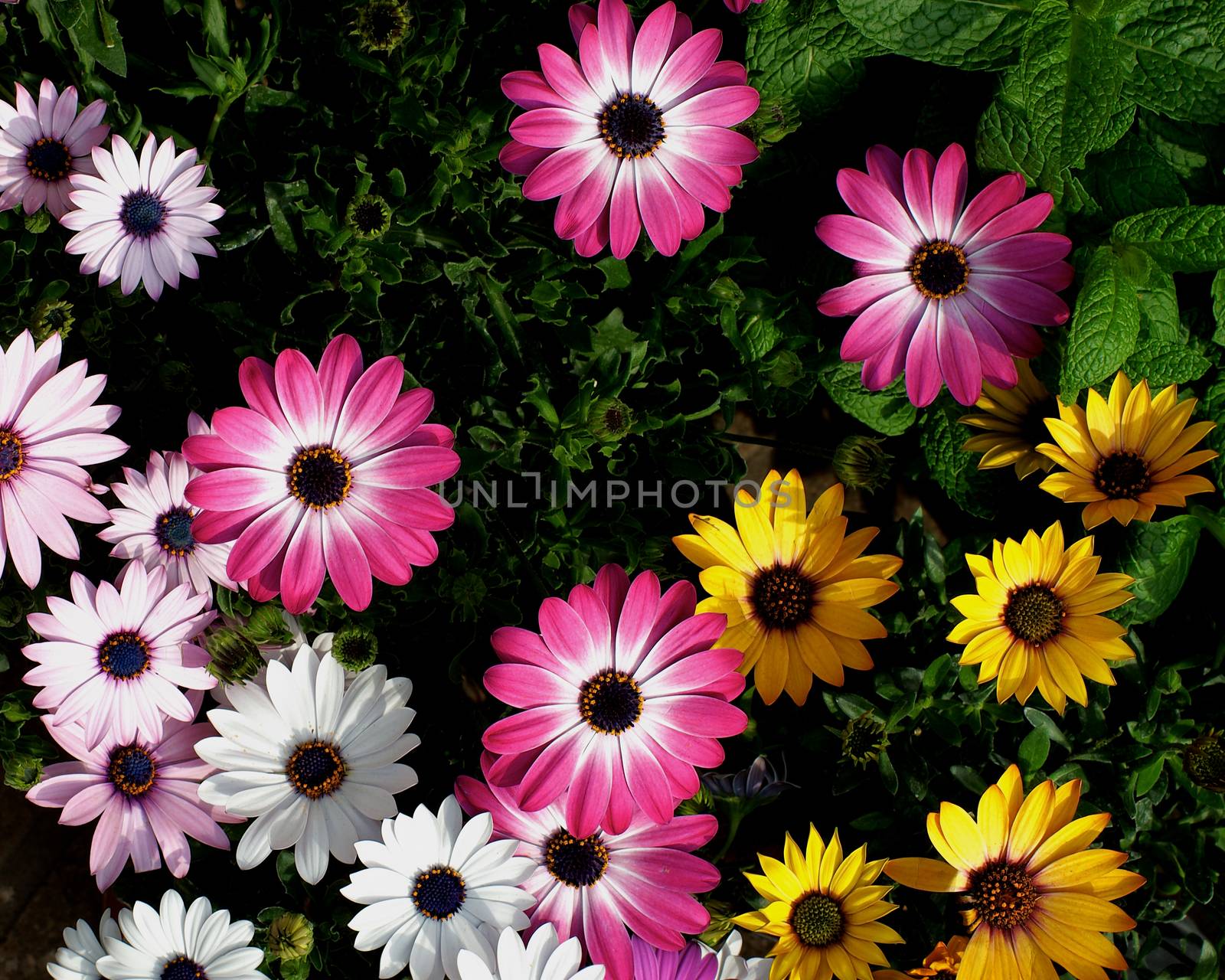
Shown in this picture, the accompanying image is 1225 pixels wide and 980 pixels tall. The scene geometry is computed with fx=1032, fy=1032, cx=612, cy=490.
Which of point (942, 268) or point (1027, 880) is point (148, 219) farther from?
point (1027, 880)

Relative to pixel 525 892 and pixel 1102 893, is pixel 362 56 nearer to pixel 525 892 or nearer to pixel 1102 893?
pixel 525 892

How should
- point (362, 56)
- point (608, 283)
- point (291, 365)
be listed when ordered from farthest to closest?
point (608, 283)
point (362, 56)
point (291, 365)

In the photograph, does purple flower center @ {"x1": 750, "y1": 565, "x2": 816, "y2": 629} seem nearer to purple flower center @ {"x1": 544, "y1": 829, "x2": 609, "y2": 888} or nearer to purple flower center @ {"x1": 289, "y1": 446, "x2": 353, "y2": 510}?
purple flower center @ {"x1": 544, "y1": 829, "x2": 609, "y2": 888}

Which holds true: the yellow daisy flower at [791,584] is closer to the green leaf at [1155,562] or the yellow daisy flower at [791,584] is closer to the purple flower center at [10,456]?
the green leaf at [1155,562]

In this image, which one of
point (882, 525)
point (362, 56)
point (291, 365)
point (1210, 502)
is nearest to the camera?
point (291, 365)

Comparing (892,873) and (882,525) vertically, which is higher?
(882,525)

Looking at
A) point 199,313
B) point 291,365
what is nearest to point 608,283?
point 291,365

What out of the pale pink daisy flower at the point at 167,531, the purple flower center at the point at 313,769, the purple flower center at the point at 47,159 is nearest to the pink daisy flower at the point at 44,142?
the purple flower center at the point at 47,159
